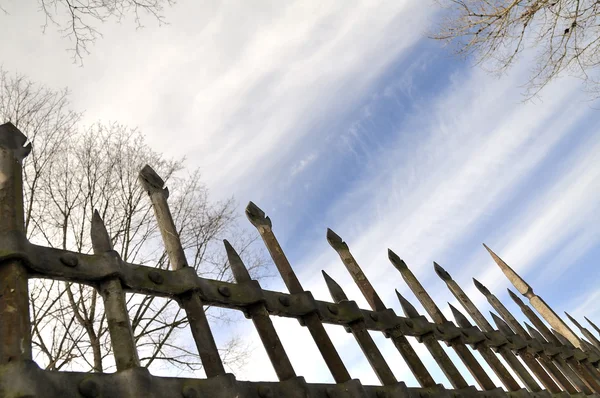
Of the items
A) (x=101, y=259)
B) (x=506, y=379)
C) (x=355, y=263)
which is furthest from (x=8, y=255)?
(x=506, y=379)

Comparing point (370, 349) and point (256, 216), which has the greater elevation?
point (256, 216)

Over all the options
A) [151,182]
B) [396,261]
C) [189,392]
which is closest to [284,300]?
[189,392]

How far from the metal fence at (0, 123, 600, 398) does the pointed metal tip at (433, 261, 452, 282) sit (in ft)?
3.78

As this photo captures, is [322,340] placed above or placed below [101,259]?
below

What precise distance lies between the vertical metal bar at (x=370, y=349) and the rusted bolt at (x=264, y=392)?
3.41ft

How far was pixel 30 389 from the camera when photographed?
141 centimetres

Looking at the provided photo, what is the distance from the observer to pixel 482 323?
5.01 m

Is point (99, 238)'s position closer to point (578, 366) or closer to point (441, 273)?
point (441, 273)

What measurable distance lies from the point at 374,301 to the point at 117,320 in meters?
2.07

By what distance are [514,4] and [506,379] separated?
12.4 ft

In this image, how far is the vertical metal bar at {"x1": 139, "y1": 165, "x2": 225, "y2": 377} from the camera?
2.02 metres

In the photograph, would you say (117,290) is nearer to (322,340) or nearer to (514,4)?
(322,340)

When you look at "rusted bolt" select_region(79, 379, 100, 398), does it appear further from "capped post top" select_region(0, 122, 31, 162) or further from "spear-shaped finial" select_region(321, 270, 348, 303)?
"spear-shaped finial" select_region(321, 270, 348, 303)

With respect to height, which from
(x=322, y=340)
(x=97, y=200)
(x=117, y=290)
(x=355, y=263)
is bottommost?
(x=322, y=340)
